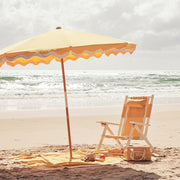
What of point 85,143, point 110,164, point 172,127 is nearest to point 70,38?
point 110,164

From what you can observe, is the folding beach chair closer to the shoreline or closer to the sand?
the sand

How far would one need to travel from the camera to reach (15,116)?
34.5ft

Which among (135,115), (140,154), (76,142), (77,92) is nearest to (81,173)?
(140,154)

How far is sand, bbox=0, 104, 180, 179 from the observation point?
13.8ft

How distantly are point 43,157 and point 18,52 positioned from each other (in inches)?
75.0

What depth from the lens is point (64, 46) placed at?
3992mm

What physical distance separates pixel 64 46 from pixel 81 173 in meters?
1.67

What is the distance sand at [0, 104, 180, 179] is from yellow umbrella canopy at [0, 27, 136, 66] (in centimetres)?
154

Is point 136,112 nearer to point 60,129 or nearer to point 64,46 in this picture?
point 64,46

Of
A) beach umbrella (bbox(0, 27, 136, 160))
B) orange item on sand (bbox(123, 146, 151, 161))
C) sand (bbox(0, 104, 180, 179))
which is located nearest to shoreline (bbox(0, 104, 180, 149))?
sand (bbox(0, 104, 180, 179))

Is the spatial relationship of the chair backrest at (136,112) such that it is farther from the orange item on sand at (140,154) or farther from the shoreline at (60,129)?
the shoreline at (60,129)

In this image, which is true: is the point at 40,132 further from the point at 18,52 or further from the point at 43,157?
the point at 18,52

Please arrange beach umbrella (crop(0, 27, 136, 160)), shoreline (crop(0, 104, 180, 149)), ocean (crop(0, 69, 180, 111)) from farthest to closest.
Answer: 1. ocean (crop(0, 69, 180, 111))
2. shoreline (crop(0, 104, 180, 149))
3. beach umbrella (crop(0, 27, 136, 160))

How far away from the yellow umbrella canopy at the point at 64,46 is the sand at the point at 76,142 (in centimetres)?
154
